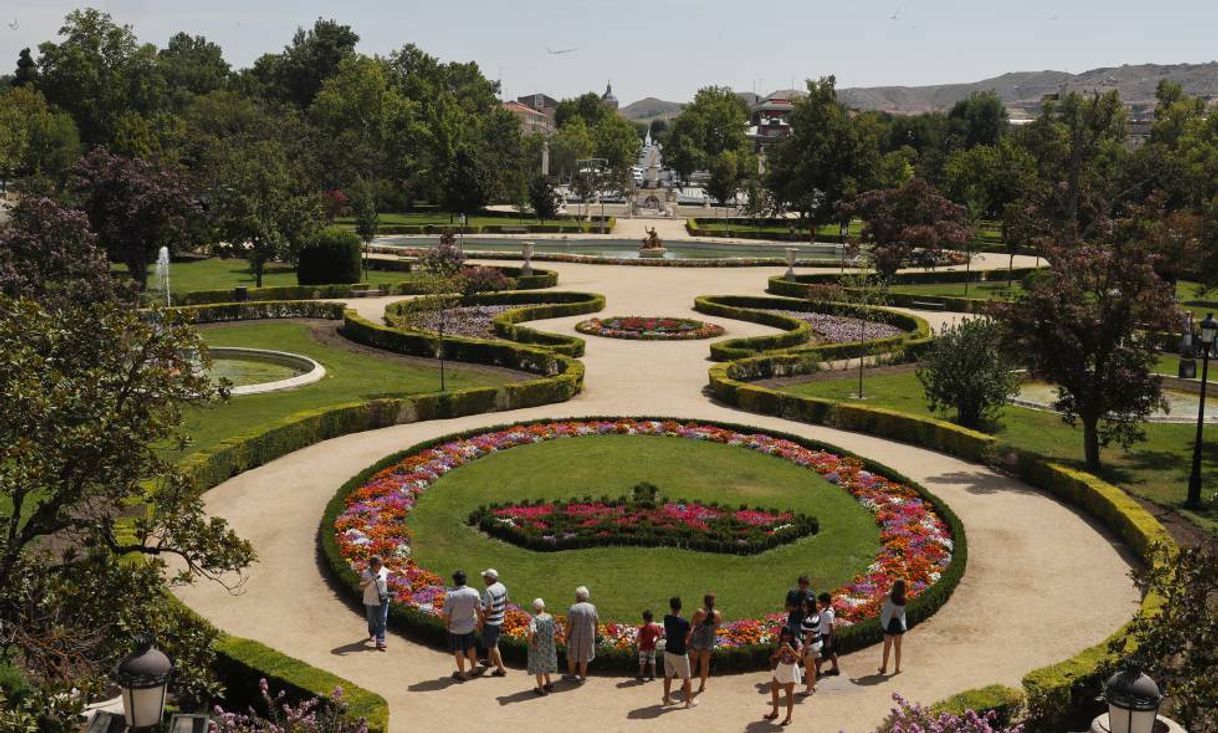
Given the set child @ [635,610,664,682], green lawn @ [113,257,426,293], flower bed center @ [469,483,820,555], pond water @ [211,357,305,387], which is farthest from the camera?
green lawn @ [113,257,426,293]

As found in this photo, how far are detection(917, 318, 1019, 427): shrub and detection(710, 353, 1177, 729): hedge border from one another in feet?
3.99

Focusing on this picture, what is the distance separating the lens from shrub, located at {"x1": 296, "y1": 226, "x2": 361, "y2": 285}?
5122 cm

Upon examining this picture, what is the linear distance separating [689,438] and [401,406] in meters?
7.32

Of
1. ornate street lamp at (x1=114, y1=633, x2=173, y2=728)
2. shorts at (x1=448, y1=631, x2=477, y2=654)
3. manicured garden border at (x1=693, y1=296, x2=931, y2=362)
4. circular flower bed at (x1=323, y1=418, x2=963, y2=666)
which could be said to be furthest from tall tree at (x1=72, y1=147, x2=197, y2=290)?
ornate street lamp at (x1=114, y1=633, x2=173, y2=728)

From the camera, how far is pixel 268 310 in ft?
148

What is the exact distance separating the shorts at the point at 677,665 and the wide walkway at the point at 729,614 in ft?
1.52

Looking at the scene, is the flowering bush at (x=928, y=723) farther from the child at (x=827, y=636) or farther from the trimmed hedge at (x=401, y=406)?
the trimmed hedge at (x=401, y=406)

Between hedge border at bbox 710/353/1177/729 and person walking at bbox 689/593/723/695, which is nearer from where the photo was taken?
hedge border at bbox 710/353/1177/729

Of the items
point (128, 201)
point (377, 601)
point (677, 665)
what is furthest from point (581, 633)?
point (128, 201)

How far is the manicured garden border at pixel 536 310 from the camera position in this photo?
121ft

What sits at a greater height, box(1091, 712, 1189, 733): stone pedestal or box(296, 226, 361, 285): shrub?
box(296, 226, 361, 285): shrub

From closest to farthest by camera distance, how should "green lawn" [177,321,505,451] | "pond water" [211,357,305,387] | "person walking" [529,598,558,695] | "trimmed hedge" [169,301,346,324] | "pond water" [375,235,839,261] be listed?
"person walking" [529,598,558,695]
"green lawn" [177,321,505,451]
"pond water" [211,357,305,387]
"trimmed hedge" [169,301,346,324]
"pond water" [375,235,839,261]

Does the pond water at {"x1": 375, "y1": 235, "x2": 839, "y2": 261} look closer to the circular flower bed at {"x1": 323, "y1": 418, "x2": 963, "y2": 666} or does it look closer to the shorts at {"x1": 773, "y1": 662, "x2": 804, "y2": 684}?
the circular flower bed at {"x1": 323, "y1": 418, "x2": 963, "y2": 666}

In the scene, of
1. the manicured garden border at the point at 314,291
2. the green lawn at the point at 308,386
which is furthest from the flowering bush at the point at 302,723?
the manicured garden border at the point at 314,291
